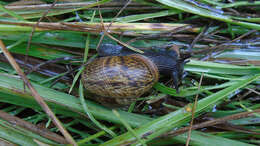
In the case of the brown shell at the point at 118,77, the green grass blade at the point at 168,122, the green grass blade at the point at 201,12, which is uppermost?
the green grass blade at the point at 201,12

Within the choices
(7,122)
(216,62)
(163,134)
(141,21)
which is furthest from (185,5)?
(7,122)

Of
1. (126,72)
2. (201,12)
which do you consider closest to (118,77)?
(126,72)

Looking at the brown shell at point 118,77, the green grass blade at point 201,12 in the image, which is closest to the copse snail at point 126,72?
the brown shell at point 118,77

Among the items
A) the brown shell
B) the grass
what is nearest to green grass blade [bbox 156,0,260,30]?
the grass

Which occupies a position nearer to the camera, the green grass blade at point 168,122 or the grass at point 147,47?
the green grass blade at point 168,122

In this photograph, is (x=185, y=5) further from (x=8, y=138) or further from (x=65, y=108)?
(x=8, y=138)

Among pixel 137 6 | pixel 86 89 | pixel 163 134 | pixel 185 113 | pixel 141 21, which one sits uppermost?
pixel 137 6

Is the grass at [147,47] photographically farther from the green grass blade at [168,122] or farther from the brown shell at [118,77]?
the brown shell at [118,77]

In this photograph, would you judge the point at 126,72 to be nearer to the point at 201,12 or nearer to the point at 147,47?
the point at 147,47
